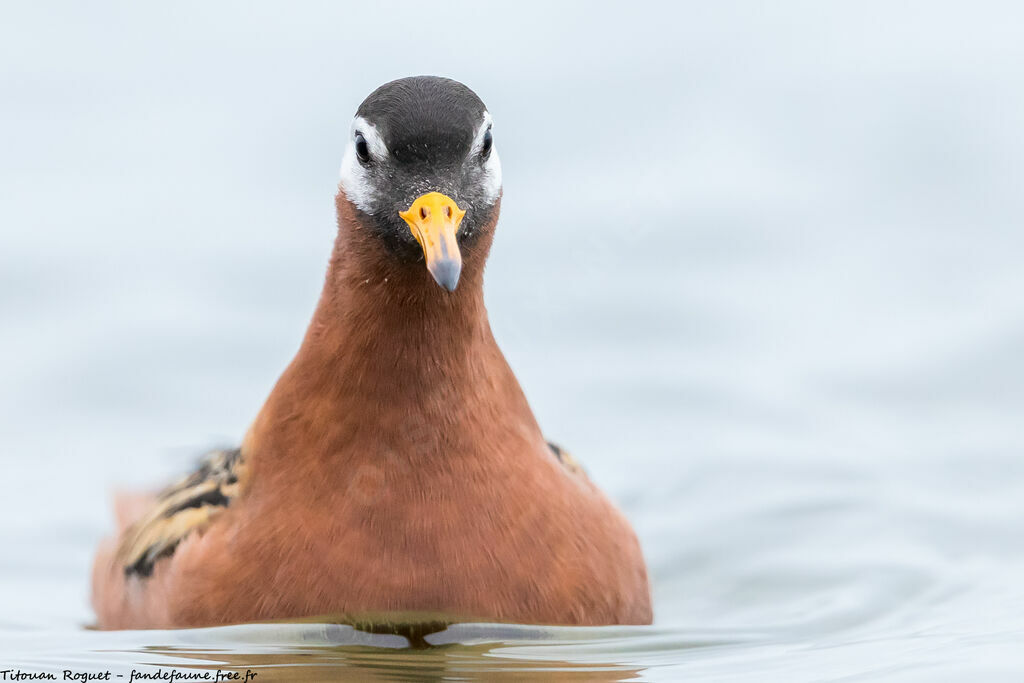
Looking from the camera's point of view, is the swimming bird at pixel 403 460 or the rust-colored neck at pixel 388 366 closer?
the swimming bird at pixel 403 460

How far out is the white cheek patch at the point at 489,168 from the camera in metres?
→ 8.45

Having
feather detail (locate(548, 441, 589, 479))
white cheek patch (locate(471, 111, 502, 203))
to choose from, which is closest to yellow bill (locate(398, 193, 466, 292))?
white cheek patch (locate(471, 111, 502, 203))

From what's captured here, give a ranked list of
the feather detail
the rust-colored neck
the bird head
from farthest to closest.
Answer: the feather detail < the rust-colored neck < the bird head

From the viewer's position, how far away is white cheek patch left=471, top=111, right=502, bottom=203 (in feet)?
27.7

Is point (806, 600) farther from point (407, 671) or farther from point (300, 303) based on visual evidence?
point (300, 303)

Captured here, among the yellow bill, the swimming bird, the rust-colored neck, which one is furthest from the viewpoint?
the rust-colored neck

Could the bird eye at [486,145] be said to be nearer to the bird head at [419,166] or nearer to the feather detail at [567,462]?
the bird head at [419,166]

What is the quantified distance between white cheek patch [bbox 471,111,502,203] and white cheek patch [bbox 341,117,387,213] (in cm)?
41

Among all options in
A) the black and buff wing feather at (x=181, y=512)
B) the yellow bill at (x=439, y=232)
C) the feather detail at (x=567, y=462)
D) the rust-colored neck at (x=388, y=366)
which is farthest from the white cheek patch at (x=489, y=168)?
the black and buff wing feather at (x=181, y=512)

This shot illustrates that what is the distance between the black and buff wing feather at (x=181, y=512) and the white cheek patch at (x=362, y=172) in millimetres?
1441

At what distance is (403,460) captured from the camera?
8.61 metres

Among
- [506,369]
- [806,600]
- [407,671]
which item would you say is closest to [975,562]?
[806,600]

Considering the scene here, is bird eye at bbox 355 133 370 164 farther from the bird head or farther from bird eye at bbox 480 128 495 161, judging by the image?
bird eye at bbox 480 128 495 161

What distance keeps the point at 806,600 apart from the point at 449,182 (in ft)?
11.4
